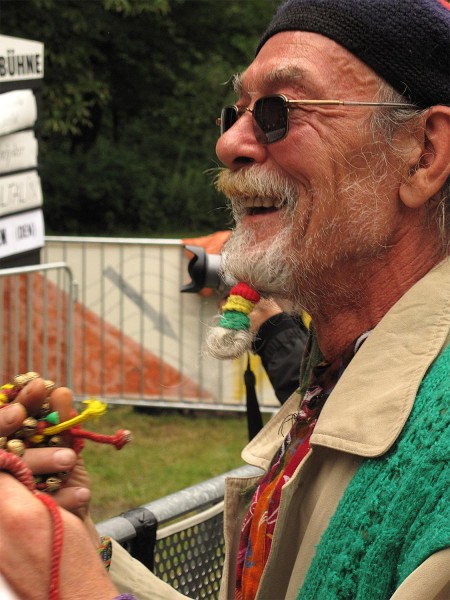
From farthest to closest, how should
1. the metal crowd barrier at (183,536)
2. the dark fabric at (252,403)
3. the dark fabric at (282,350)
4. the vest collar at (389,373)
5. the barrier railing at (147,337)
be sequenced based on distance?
the barrier railing at (147,337)
the dark fabric at (282,350)
the dark fabric at (252,403)
the metal crowd barrier at (183,536)
the vest collar at (389,373)

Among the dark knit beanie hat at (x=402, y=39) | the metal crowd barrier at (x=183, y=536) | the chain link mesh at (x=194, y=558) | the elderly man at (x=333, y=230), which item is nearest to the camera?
the elderly man at (x=333, y=230)

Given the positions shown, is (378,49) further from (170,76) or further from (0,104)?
(170,76)

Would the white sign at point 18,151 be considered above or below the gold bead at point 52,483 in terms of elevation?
below

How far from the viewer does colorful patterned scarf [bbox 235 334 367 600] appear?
69.0 inches

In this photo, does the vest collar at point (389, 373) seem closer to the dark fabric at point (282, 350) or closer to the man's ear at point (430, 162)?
the man's ear at point (430, 162)

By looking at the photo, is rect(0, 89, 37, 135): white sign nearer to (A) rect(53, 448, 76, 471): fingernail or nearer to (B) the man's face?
(B) the man's face

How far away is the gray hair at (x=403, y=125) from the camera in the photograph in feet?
5.81

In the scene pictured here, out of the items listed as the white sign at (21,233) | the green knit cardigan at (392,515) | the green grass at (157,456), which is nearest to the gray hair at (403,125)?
the green knit cardigan at (392,515)

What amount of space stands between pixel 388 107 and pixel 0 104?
534 cm

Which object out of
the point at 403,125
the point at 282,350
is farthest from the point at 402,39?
the point at 282,350

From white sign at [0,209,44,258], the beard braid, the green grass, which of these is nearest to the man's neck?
the beard braid

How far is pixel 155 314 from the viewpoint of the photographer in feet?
25.8

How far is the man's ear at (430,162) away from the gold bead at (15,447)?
94 cm

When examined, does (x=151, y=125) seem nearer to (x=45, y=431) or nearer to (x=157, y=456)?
(x=157, y=456)
